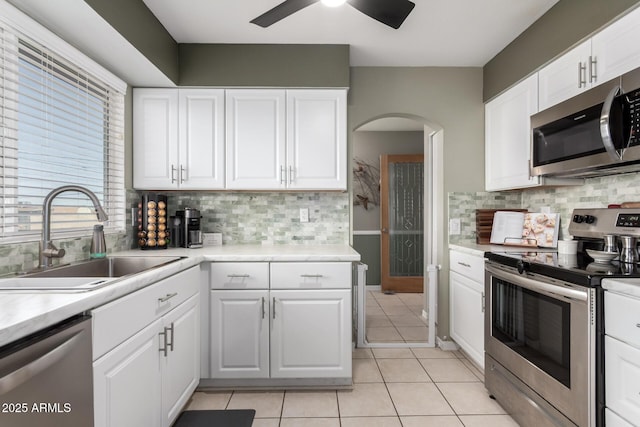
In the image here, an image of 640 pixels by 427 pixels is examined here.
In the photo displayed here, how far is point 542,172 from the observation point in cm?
227

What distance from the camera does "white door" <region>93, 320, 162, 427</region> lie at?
1232 millimetres

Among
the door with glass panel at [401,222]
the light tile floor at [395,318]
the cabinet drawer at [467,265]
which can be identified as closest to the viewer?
the cabinet drawer at [467,265]

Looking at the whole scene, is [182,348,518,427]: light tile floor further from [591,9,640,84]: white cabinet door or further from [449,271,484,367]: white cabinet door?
[591,9,640,84]: white cabinet door

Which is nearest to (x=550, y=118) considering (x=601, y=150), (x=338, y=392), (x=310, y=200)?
(x=601, y=150)

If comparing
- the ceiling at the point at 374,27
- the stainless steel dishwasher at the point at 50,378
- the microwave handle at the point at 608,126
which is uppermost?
the ceiling at the point at 374,27

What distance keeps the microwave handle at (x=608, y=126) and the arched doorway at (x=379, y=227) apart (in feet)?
4.94

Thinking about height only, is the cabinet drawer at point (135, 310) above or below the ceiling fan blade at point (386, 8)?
below

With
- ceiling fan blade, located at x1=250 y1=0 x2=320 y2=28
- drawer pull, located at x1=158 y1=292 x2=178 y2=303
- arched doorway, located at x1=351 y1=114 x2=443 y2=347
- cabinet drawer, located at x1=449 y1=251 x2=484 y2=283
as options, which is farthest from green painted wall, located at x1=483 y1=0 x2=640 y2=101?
drawer pull, located at x1=158 y1=292 x2=178 y2=303

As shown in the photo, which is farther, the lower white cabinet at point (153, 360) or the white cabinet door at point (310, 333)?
the white cabinet door at point (310, 333)

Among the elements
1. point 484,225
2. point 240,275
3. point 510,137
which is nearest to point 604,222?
point 510,137

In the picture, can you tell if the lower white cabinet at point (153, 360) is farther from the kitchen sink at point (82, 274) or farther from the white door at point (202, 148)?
the white door at point (202, 148)

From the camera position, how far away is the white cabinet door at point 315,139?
106 inches

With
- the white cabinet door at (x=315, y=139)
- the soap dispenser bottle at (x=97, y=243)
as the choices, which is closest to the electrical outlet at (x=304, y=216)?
the white cabinet door at (x=315, y=139)

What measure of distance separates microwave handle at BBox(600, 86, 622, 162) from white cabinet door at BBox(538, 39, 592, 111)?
1.06 ft
